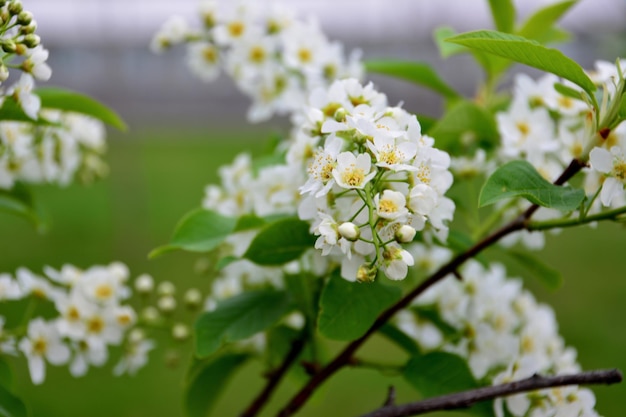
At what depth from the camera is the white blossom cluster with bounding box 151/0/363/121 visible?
3.75 ft

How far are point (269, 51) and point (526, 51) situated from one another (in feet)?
1.81

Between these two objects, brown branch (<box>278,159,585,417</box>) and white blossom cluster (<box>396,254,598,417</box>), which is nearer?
brown branch (<box>278,159,585,417</box>)

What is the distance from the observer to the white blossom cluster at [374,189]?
2.01 feet

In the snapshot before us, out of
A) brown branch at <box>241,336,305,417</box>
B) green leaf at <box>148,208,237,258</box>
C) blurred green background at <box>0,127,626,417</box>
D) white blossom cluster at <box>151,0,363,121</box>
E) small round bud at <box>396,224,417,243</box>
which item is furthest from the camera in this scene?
blurred green background at <box>0,127,626,417</box>

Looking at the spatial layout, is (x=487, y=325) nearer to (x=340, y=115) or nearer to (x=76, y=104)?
(x=340, y=115)

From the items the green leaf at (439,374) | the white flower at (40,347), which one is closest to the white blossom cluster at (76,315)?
the white flower at (40,347)

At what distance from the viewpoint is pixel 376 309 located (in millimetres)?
747

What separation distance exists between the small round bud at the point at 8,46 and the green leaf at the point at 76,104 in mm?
232

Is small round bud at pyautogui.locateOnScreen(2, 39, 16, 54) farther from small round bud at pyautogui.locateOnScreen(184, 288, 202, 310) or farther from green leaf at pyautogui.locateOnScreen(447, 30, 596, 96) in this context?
small round bud at pyautogui.locateOnScreen(184, 288, 202, 310)

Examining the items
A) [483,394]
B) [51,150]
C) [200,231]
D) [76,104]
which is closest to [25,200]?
[51,150]

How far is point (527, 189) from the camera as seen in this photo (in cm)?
70

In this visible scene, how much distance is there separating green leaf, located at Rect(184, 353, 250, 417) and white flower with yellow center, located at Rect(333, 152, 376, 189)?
1.54 ft

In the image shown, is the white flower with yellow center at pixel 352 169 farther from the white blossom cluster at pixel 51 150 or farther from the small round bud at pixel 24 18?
the white blossom cluster at pixel 51 150

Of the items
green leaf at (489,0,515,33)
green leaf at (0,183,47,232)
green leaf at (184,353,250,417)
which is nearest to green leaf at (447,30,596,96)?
green leaf at (489,0,515,33)
